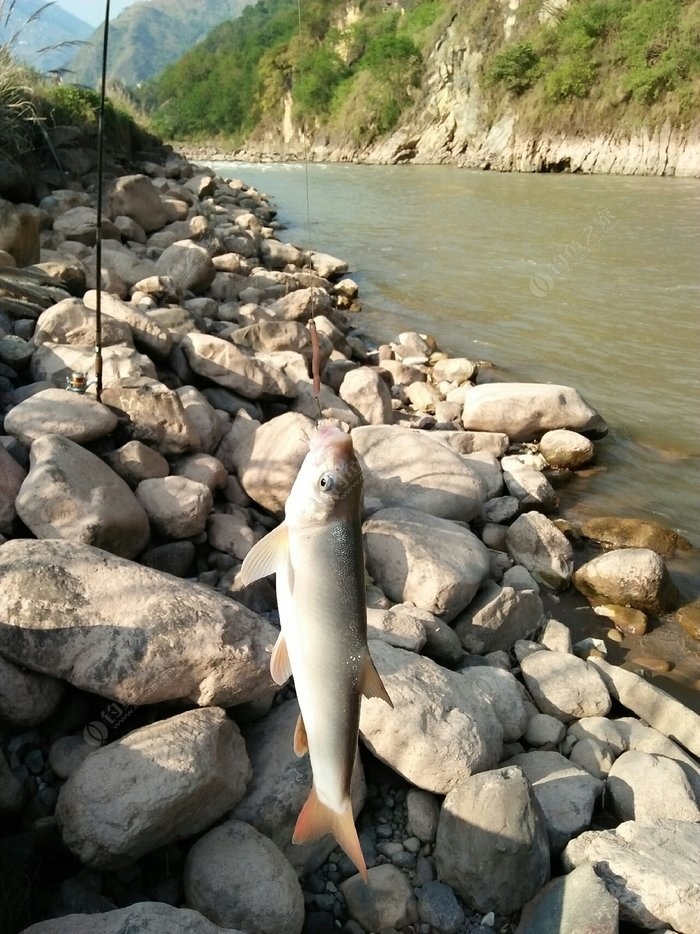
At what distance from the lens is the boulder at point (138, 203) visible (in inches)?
478

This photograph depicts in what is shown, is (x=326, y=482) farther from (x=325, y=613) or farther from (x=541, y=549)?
(x=541, y=549)

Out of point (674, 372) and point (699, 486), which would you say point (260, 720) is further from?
point (674, 372)

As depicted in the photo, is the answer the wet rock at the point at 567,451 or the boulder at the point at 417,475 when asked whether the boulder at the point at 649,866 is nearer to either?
the boulder at the point at 417,475

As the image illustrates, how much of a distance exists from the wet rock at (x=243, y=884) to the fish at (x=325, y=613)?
571 mm

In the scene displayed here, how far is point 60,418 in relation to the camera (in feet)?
13.6

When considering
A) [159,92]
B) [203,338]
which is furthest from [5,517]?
[159,92]

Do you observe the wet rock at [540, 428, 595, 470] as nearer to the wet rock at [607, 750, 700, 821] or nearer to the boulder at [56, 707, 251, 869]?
the wet rock at [607, 750, 700, 821]

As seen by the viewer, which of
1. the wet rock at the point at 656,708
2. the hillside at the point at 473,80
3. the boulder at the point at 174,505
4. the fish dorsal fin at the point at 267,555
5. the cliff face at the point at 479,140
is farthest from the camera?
the hillside at the point at 473,80

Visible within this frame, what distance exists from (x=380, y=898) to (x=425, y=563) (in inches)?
75.2

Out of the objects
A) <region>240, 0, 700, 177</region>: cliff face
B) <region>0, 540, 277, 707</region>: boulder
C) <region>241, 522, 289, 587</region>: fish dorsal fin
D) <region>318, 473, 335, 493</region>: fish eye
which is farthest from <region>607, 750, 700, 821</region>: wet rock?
<region>240, 0, 700, 177</region>: cliff face

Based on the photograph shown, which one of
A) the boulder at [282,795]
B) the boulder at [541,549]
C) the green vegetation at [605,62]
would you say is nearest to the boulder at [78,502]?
the boulder at [282,795]

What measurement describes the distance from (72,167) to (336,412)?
10.9 m

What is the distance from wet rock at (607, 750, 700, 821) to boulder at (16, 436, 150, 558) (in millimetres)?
2542

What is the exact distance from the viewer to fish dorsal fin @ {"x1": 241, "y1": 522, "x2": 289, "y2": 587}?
6.44ft
